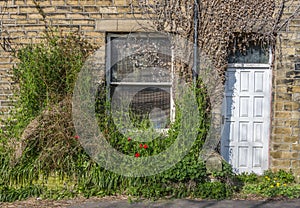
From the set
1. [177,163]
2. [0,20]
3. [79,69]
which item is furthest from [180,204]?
[0,20]

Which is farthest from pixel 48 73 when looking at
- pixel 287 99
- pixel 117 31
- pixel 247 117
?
pixel 287 99

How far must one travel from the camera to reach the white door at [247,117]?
670 cm

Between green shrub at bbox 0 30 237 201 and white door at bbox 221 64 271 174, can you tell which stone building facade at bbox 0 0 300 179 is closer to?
white door at bbox 221 64 271 174

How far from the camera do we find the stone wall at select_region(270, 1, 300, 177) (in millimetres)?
6438

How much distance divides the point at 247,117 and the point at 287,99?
0.82 meters

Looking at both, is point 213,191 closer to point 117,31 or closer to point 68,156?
point 68,156

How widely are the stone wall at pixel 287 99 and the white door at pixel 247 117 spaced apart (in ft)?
0.66

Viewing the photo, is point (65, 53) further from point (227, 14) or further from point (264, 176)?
point (264, 176)

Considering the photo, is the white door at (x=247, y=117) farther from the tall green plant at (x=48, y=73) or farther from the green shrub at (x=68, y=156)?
the tall green plant at (x=48, y=73)

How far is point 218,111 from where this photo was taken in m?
6.46

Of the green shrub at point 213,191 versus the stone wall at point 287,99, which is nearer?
the green shrub at point 213,191

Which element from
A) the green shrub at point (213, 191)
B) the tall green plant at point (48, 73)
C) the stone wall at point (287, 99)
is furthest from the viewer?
the stone wall at point (287, 99)

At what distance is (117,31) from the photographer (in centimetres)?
651

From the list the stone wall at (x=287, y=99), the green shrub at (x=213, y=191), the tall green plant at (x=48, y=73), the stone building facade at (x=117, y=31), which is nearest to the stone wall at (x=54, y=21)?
the stone building facade at (x=117, y=31)
